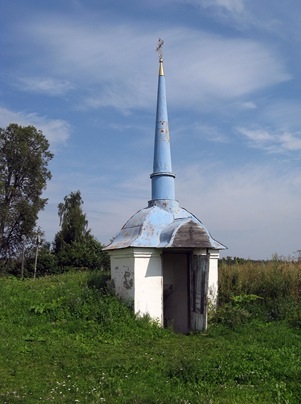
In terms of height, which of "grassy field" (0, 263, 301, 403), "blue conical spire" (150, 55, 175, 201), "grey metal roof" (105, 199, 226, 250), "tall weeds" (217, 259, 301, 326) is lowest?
"grassy field" (0, 263, 301, 403)

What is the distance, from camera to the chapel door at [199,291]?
34.4 feet

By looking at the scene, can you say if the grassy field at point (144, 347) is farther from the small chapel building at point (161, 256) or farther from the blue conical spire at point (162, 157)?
the blue conical spire at point (162, 157)

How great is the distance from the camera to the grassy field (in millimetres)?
5762

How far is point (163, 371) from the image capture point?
665 cm

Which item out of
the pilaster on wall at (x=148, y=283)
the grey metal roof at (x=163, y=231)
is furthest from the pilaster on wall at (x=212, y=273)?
the pilaster on wall at (x=148, y=283)

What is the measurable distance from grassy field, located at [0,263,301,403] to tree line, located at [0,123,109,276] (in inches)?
461

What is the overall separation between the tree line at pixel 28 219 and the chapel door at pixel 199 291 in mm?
14551

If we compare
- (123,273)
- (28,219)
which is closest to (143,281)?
(123,273)

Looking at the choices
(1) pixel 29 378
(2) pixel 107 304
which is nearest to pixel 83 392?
(1) pixel 29 378

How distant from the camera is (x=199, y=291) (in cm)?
1077

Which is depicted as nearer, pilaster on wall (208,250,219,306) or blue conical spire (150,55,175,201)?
pilaster on wall (208,250,219,306)

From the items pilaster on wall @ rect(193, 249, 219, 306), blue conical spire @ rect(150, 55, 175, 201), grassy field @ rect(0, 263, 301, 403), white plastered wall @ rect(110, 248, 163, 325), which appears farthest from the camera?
blue conical spire @ rect(150, 55, 175, 201)

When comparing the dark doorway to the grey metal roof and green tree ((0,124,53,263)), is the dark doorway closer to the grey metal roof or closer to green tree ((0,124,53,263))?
the grey metal roof

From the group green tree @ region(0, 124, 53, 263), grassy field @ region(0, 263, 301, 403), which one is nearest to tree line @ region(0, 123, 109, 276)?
green tree @ region(0, 124, 53, 263)
